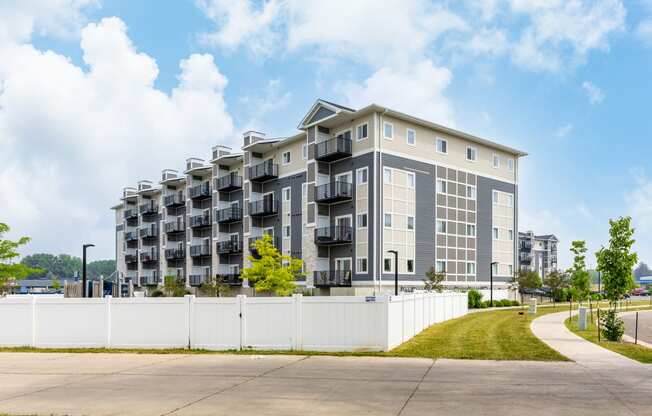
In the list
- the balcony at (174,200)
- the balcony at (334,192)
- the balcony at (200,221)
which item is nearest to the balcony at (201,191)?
the balcony at (200,221)

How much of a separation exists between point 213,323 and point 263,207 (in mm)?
40765

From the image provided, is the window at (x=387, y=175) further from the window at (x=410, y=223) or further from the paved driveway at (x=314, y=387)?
the paved driveway at (x=314, y=387)

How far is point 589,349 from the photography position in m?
17.6

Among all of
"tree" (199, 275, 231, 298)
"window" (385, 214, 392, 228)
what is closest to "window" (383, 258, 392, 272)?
"window" (385, 214, 392, 228)

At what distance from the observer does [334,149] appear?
156 feet

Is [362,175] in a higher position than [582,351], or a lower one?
higher

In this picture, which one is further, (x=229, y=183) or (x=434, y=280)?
(x=229, y=183)

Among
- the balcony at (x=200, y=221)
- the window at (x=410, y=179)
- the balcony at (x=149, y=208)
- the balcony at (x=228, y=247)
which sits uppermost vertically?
the window at (x=410, y=179)

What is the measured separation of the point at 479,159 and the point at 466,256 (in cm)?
964

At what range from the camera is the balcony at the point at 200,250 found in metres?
67.2

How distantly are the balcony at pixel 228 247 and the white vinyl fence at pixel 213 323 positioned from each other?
42.8m

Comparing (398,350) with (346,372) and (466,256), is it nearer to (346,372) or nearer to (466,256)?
(346,372)

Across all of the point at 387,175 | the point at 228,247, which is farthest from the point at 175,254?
the point at 387,175

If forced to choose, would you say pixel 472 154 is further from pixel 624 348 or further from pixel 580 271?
pixel 624 348
